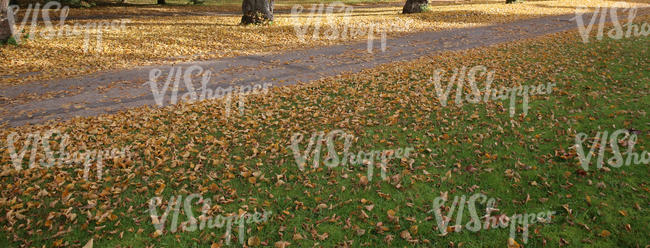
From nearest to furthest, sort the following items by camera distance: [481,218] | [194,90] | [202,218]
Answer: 1. [481,218]
2. [202,218]
3. [194,90]

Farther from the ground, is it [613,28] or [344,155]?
[613,28]

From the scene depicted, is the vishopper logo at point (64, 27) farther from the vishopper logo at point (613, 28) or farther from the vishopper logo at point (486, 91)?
the vishopper logo at point (613, 28)

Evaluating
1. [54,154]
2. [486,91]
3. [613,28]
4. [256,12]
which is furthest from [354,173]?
[613,28]

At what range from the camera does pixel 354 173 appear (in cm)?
656

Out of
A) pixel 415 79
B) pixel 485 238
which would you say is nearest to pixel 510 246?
pixel 485 238

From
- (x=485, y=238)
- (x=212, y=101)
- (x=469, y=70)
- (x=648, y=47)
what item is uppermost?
(x=648, y=47)

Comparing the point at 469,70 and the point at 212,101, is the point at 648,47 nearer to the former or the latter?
the point at 469,70

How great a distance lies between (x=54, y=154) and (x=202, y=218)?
3.92 meters

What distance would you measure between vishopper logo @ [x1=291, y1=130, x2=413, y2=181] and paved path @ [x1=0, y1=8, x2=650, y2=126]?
4221 mm

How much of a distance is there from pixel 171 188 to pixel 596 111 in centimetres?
937

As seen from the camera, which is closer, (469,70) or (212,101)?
(212,101)

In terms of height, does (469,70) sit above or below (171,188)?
above

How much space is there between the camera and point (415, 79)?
11.0 meters

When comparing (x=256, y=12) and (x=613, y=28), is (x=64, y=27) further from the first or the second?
(x=613, y=28)
